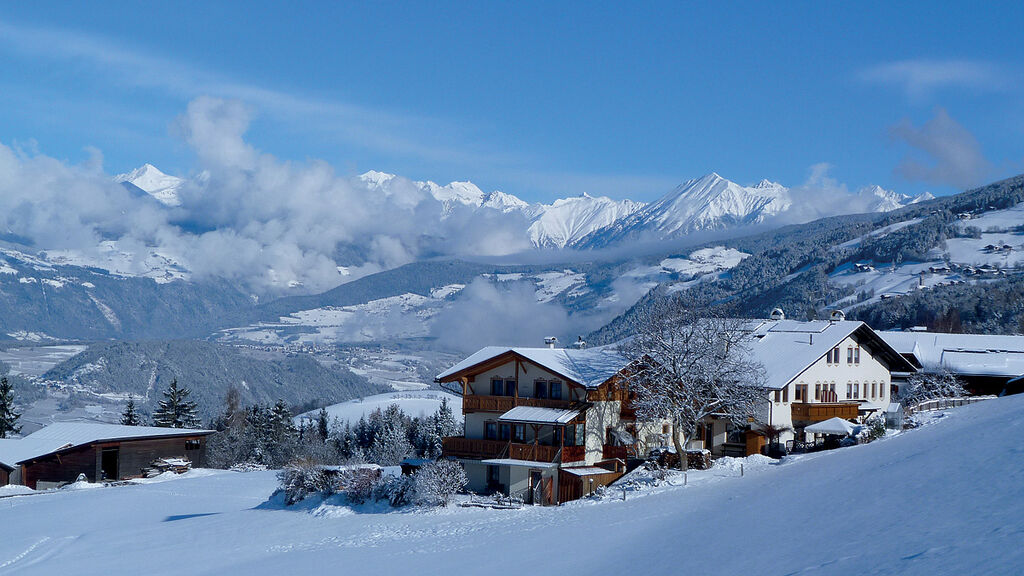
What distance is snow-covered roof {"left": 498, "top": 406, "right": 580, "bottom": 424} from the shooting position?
43250mm

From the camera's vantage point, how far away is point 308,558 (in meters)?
29.4

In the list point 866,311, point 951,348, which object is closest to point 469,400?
point 951,348

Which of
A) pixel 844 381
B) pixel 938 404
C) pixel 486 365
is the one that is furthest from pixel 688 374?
pixel 938 404

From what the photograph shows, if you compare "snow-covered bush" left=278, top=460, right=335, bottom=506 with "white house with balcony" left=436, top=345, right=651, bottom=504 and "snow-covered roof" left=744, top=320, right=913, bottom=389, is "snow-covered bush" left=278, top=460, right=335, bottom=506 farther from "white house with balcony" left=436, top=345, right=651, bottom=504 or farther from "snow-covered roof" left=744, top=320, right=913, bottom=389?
"snow-covered roof" left=744, top=320, right=913, bottom=389

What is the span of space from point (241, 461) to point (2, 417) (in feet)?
78.1

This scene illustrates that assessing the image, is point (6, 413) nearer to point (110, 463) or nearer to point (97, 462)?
point (110, 463)

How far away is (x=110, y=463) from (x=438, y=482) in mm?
40897

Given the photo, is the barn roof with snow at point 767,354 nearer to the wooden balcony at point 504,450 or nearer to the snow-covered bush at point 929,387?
the snow-covered bush at point 929,387

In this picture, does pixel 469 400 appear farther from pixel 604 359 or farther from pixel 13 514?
pixel 13 514

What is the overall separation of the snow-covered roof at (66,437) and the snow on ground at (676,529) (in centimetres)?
1978

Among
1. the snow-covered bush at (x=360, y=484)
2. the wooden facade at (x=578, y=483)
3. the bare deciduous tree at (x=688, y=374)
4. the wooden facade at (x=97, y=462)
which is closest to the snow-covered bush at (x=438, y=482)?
the snow-covered bush at (x=360, y=484)

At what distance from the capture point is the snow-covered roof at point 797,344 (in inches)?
1961

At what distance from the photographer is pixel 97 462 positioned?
66250mm

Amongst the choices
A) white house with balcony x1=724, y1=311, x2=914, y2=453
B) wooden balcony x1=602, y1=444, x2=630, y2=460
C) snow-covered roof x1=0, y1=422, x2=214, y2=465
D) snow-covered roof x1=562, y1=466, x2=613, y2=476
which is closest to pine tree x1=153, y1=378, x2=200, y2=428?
snow-covered roof x1=0, y1=422, x2=214, y2=465
